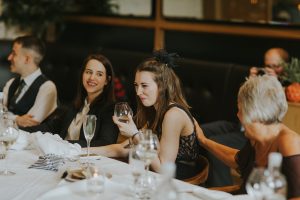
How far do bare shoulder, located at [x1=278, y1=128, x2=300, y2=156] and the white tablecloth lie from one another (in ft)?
0.87

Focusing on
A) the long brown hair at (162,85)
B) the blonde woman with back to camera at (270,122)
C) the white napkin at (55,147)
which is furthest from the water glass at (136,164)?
the long brown hair at (162,85)

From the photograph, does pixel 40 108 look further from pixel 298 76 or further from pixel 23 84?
pixel 298 76

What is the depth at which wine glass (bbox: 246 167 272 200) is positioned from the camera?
7.25ft

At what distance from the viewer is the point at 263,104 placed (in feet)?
9.07

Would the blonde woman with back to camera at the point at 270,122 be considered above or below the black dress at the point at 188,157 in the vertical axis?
above

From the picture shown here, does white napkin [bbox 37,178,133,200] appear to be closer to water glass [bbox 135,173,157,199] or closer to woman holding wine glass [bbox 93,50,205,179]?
water glass [bbox 135,173,157,199]

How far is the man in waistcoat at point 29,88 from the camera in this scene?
5031mm

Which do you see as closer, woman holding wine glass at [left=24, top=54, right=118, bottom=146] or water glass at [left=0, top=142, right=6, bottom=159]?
water glass at [left=0, top=142, right=6, bottom=159]

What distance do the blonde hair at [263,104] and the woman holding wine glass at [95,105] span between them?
1373 millimetres

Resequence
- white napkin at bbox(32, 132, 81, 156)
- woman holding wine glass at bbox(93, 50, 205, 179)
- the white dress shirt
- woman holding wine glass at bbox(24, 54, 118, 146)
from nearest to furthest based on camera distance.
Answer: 1. white napkin at bbox(32, 132, 81, 156)
2. woman holding wine glass at bbox(93, 50, 205, 179)
3. woman holding wine glass at bbox(24, 54, 118, 146)
4. the white dress shirt

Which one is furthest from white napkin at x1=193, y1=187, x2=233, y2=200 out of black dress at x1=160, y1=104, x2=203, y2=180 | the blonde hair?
black dress at x1=160, y1=104, x2=203, y2=180

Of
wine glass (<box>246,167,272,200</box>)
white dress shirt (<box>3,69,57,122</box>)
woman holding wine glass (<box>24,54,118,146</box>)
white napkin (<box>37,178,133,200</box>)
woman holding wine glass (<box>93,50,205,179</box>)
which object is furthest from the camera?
white dress shirt (<box>3,69,57,122</box>)

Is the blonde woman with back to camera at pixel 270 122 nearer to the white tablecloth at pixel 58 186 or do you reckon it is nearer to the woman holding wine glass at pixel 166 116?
the white tablecloth at pixel 58 186

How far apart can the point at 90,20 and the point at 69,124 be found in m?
3.29
